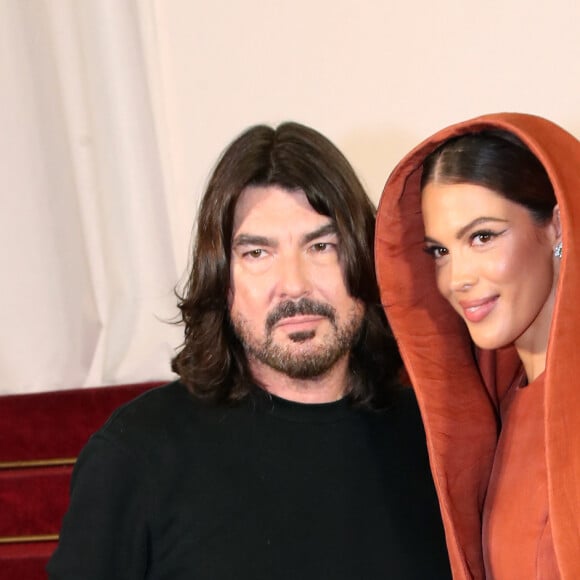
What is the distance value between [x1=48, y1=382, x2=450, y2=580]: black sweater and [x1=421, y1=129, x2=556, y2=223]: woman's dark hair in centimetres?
47

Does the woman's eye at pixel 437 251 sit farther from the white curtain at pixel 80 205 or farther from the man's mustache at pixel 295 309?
the white curtain at pixel 80 205

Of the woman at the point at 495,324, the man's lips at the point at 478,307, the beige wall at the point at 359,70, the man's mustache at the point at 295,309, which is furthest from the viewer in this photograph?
the beige wall at the point at 359,70

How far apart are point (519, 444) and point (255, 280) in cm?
48

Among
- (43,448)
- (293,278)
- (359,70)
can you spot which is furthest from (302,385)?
(43,448)

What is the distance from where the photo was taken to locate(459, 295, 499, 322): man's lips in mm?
1286

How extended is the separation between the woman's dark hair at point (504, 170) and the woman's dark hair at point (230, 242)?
282 mm

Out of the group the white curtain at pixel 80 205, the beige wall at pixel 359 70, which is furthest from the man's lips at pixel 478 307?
the white curtain at pixel 80 205

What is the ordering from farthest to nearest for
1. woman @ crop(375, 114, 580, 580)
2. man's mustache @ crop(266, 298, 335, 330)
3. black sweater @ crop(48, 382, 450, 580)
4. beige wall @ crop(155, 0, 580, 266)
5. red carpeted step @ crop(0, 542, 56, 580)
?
red carpeted step @ crop(0, 542, 56, 580) < beige wall @ crop(155, 0, 580, 266) < man's mustache @ crop(266, 298, 335, 330) < black sweater @ crop(48, 382, 450, 580) < woman @ crop(375, 114, 580, 580)

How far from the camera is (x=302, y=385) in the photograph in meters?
1.54

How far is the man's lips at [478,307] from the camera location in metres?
1.29

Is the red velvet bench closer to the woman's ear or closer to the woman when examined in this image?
→ the woman

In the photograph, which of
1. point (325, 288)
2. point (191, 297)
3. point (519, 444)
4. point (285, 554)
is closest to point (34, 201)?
point (191, 297)

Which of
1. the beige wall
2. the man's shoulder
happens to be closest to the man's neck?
the man's shoulder

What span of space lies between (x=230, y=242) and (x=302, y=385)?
262 millimetres
